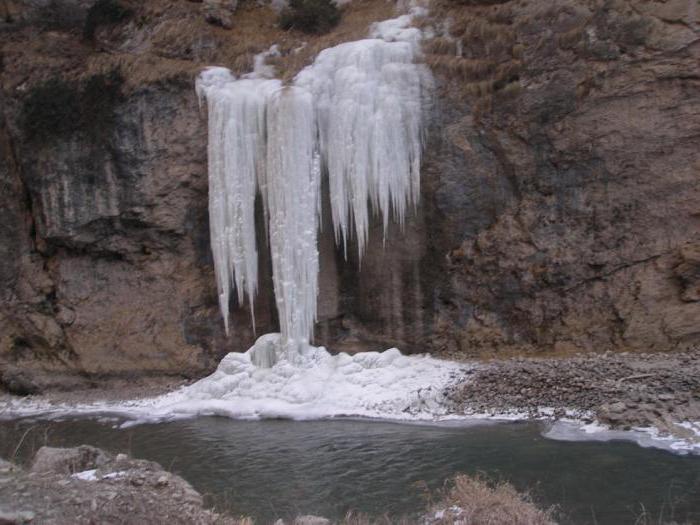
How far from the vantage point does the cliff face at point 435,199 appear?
556 inches

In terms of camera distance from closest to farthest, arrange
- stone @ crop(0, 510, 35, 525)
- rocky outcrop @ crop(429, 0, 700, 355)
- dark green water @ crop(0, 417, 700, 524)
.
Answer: stone @ crop(0, 510, 35, 525), dark green water @ crop(0, 417, 700, 524), rocky outcrop @ crop(429, 0, 700, 355)

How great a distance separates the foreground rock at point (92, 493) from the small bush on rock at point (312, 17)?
45.2 feet

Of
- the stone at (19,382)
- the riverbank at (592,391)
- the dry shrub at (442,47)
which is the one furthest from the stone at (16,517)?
the dry shrub at (442,47)

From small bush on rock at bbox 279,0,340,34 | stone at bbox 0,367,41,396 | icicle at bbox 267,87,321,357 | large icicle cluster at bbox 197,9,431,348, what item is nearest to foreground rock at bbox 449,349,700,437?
icicle at bbox 267,87,321,357

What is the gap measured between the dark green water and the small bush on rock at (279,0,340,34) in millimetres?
10852

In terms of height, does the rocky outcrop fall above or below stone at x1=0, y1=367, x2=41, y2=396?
above

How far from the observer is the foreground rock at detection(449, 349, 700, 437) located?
10.9 meters

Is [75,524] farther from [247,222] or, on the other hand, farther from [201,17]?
[201,17]

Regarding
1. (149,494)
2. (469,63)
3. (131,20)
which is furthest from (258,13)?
(149,494)

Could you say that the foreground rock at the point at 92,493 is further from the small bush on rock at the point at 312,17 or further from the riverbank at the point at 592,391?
the small bush on rock at the point at 312,17

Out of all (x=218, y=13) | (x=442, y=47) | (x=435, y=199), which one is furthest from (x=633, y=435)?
(x=218, y=13)

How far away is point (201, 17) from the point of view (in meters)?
18.9

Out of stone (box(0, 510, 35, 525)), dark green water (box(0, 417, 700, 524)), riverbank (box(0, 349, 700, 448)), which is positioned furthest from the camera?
riverbank (box(0, 349, 700, 448))

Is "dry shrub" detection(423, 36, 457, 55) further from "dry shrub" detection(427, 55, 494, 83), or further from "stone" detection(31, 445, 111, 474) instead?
"stone" detection(31, 445, 111, 474)
